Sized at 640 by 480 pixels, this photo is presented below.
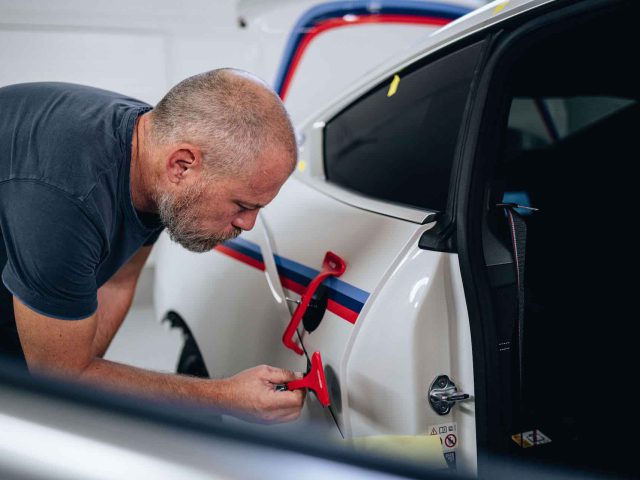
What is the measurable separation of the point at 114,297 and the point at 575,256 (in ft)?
4.07

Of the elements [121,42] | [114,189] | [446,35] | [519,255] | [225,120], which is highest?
[121,42]

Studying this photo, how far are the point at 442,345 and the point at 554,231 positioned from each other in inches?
30.5

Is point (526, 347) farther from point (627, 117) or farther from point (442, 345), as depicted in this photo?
point (627, 117)

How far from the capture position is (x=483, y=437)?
3.24ft

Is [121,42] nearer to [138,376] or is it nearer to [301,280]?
[301,280]

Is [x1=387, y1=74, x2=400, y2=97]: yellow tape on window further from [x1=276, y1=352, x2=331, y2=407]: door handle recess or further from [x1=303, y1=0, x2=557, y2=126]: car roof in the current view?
[x1=276, y1=352, x2=331, y2=407]: door handle recess

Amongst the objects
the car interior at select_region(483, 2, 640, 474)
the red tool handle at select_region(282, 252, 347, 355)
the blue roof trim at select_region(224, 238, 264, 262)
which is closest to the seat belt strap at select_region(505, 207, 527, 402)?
the car interior at select_region(483, 2, 640, 474)

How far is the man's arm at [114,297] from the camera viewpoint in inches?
60.8

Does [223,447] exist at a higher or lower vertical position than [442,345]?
higher

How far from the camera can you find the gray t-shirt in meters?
0.98

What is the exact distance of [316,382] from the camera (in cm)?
106

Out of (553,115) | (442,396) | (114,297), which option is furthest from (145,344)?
(553,115)

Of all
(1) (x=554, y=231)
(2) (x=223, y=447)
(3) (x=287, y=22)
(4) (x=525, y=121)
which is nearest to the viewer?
(2) (x=223, y=447)

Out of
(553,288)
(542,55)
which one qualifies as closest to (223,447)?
(553,288)
